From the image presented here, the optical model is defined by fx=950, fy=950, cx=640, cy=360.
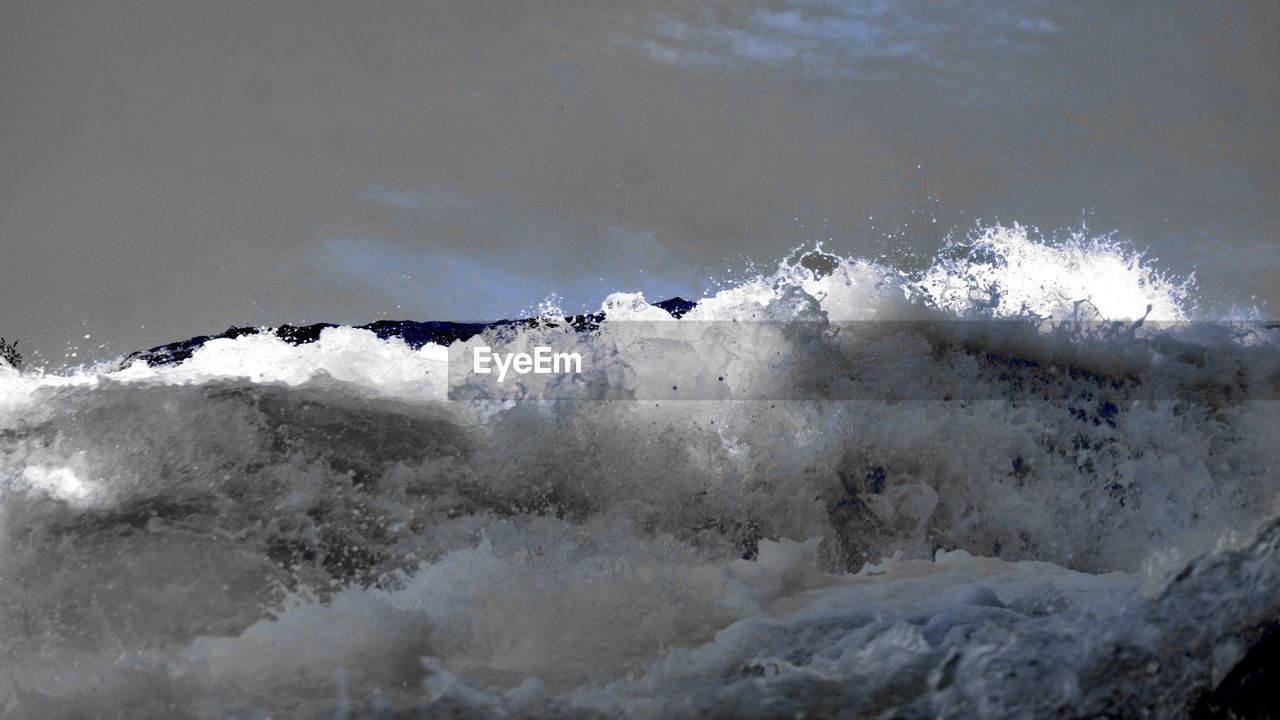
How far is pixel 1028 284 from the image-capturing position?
20.9 feet

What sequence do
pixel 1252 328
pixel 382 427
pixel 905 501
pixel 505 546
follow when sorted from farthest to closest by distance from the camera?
1. pixel 1252 328
2. pixel 905 501
3. pixel 382 427
4. pixel 505 546

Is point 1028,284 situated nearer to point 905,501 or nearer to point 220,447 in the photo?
point 905,501

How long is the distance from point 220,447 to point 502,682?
1991 millimetres

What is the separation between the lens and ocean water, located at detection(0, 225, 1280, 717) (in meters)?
1.98

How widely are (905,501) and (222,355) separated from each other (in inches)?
128

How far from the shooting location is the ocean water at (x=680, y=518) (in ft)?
6.48

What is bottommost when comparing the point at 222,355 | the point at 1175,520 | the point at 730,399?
the point at 1175,520

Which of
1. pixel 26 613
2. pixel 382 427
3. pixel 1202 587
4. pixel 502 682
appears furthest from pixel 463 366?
pixel 1202 587

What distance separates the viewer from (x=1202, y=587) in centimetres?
190

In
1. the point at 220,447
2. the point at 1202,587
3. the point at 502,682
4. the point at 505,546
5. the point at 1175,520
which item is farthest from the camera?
the point at 1175,520

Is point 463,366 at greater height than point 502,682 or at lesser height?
greater

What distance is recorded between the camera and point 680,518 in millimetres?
3926

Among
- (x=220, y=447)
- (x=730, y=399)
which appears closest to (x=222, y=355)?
(x=220, y=447)

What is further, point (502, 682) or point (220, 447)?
point (220, 447)
